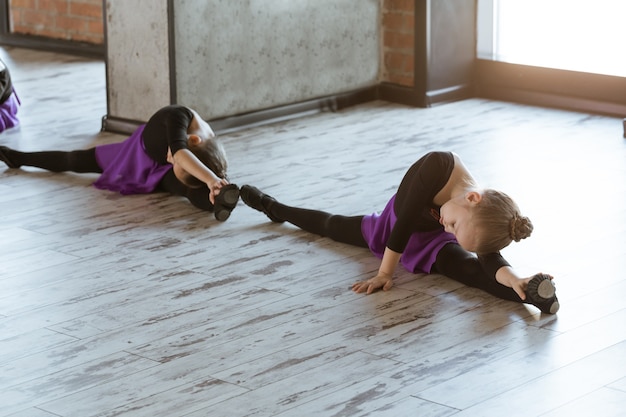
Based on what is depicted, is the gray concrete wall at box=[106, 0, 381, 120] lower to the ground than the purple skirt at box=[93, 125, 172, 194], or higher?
higher

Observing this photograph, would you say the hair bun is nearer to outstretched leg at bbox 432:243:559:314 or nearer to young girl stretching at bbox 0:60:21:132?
outstretched leg at bbox 432:243:559:314

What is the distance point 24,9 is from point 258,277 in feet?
17.9

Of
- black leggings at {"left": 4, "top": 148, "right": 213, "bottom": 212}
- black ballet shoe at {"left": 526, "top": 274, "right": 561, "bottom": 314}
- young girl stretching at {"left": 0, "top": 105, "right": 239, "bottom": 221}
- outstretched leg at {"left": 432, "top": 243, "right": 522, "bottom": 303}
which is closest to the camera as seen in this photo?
black ballet shoe at {"left": 526, "top": 274, "right": 561, "bottom": 314}

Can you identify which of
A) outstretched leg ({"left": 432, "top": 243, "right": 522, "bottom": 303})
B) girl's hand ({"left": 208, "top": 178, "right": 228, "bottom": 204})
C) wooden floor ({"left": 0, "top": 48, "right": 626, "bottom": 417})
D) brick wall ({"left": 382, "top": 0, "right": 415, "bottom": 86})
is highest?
brick wall ({"left": 382, "top": 0, "right": 415, "bottom": 86})

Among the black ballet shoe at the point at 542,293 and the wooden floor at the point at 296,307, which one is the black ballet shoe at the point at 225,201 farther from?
the black ballet shoe at the point at 542,293

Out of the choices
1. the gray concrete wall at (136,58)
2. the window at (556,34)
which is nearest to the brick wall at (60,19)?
the gray concrete wall at (136,58)

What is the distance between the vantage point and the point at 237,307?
3.14 metres

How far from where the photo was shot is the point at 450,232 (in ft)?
10.6

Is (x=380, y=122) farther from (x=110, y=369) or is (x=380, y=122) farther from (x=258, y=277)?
(x=110, y=369)

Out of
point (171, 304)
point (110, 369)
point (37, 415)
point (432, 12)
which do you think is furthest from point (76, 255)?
point (432, 12)

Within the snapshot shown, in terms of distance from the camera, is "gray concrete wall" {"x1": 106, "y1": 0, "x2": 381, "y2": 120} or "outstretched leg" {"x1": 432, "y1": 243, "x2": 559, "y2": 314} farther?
"gray concrete wall" {"x1": 106, "y1": 0, "x2": 381, "y2": 120}

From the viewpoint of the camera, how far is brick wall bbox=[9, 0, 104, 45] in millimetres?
7734

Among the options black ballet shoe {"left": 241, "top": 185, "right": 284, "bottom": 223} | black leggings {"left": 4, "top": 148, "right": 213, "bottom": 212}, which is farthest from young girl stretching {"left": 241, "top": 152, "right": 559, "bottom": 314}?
black leggings {"left": 4, "top": 148, "right": 213, "bottom": 212}

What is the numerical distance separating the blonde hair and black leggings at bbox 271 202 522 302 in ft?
0.52
